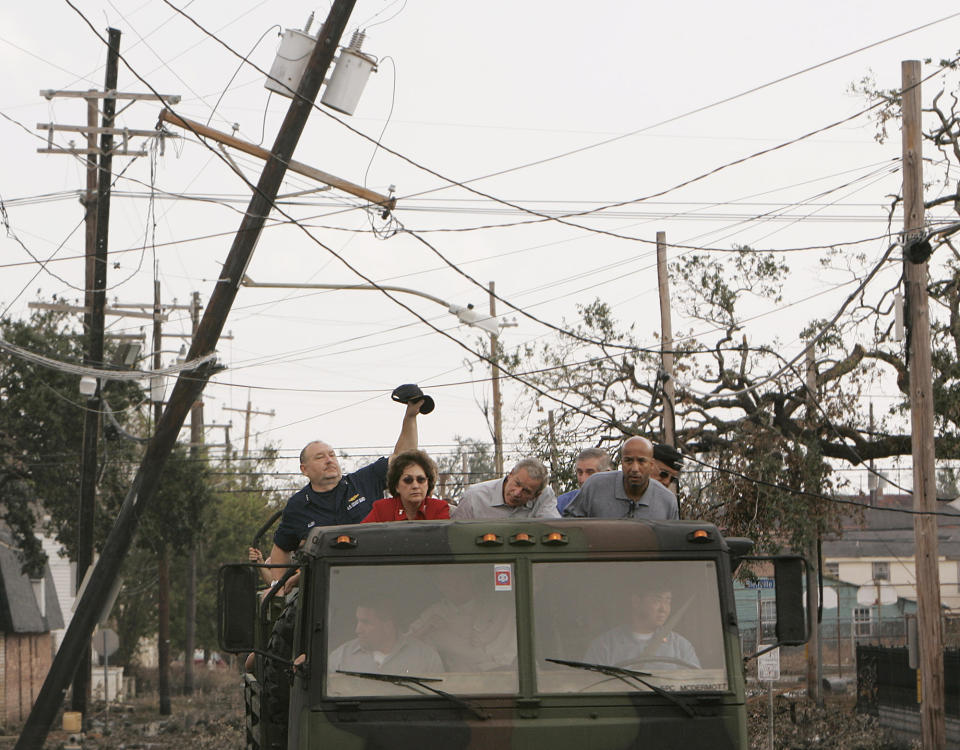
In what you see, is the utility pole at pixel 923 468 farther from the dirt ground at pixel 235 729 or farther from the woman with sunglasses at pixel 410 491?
the woman with sunglasses at pixel 410 491

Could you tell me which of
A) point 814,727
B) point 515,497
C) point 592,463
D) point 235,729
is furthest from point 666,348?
point 515,497

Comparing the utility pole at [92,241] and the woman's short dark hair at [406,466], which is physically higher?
the utility pole at [92,241]

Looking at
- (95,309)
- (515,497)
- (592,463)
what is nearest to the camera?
(515,497)

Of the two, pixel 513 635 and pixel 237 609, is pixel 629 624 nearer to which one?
pixel 513 635

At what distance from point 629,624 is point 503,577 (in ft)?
1.95

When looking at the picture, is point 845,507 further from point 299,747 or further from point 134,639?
point 134,639

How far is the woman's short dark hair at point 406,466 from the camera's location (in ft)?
23.3

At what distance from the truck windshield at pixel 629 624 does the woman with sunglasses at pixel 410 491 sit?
118 centimetres

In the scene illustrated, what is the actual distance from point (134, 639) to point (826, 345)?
140 ft

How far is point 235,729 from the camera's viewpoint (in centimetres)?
3078

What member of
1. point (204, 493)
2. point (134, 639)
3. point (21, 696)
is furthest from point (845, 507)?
point (134, 639)

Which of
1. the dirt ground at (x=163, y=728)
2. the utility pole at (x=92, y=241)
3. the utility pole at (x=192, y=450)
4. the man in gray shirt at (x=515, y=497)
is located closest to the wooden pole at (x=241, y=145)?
the utility pole at (x=92, y=241)

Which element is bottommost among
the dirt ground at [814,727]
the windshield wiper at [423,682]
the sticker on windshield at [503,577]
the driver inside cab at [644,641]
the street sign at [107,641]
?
the dirt ground at [814,727]

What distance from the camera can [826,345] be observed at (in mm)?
22859
